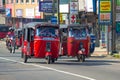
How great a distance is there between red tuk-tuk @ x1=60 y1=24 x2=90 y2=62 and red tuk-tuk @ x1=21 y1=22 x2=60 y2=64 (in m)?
2.35

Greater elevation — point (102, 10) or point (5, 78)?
point (102, 10)

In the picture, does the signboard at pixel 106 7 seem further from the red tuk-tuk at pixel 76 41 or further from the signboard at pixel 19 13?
the signboard at pixel 19 13

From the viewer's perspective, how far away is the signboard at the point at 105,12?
3659cm

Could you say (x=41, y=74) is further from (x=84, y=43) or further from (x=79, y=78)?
(x=84, y=43)

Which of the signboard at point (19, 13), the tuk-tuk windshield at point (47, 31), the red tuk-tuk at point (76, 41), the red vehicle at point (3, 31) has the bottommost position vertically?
the red vehicle at point (3, 31)

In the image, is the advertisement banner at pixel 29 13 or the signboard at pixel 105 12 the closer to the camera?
the signboard at pixel 105 12

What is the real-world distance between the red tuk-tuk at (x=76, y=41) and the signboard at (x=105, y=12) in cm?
735

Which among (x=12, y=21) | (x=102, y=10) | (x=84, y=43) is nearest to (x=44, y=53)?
(x=84, y=43)

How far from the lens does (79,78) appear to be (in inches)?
728

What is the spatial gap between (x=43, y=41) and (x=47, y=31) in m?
0.60

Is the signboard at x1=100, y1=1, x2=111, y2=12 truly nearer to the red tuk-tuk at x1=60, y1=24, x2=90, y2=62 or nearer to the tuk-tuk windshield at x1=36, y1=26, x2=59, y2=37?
the red tuk-tuk at x1=60, y1=24, x2=90, y2=62

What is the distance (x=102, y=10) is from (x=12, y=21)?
59.4 metres

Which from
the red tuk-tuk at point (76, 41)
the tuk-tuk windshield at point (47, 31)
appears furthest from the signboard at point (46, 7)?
the tuk-tuk windshield at point (47, 31)

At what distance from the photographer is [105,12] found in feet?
120
